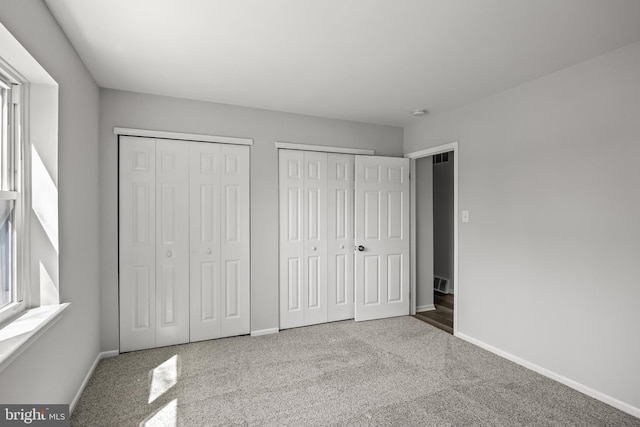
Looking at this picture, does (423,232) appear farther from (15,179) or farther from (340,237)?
(15,179)

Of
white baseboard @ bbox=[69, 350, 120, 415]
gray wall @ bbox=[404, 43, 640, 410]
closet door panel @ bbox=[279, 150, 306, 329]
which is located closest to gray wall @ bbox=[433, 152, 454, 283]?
gray wall @ bbox=[404, 43, 640, 410]

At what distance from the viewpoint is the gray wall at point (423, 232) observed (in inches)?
181

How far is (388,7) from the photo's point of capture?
190 centimetres

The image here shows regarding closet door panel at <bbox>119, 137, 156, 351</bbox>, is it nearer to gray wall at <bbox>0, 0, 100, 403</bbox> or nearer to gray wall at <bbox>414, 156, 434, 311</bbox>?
gray wall at <bbox>0, 0, 100, 403</bbox>

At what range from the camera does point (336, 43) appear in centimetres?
230

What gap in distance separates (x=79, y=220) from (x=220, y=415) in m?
1.73

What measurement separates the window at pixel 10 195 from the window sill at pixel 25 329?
95 millimetres

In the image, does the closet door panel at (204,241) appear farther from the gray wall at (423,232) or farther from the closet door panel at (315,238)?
the gray wall at (423,232)

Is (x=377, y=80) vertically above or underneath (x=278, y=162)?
above

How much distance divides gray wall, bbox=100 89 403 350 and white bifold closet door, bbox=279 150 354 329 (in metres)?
0.13

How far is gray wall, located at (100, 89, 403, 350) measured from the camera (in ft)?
10.2

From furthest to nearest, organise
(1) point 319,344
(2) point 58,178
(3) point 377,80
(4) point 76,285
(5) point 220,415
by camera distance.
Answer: (1) point 319,344 → (3) point 377,80 → (4) point 76,285 → (5) point 220,415 → (2) point 58,178

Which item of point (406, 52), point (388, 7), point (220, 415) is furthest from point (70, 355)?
point (406, 52)

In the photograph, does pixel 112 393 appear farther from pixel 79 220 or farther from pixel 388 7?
pixel 388 7
